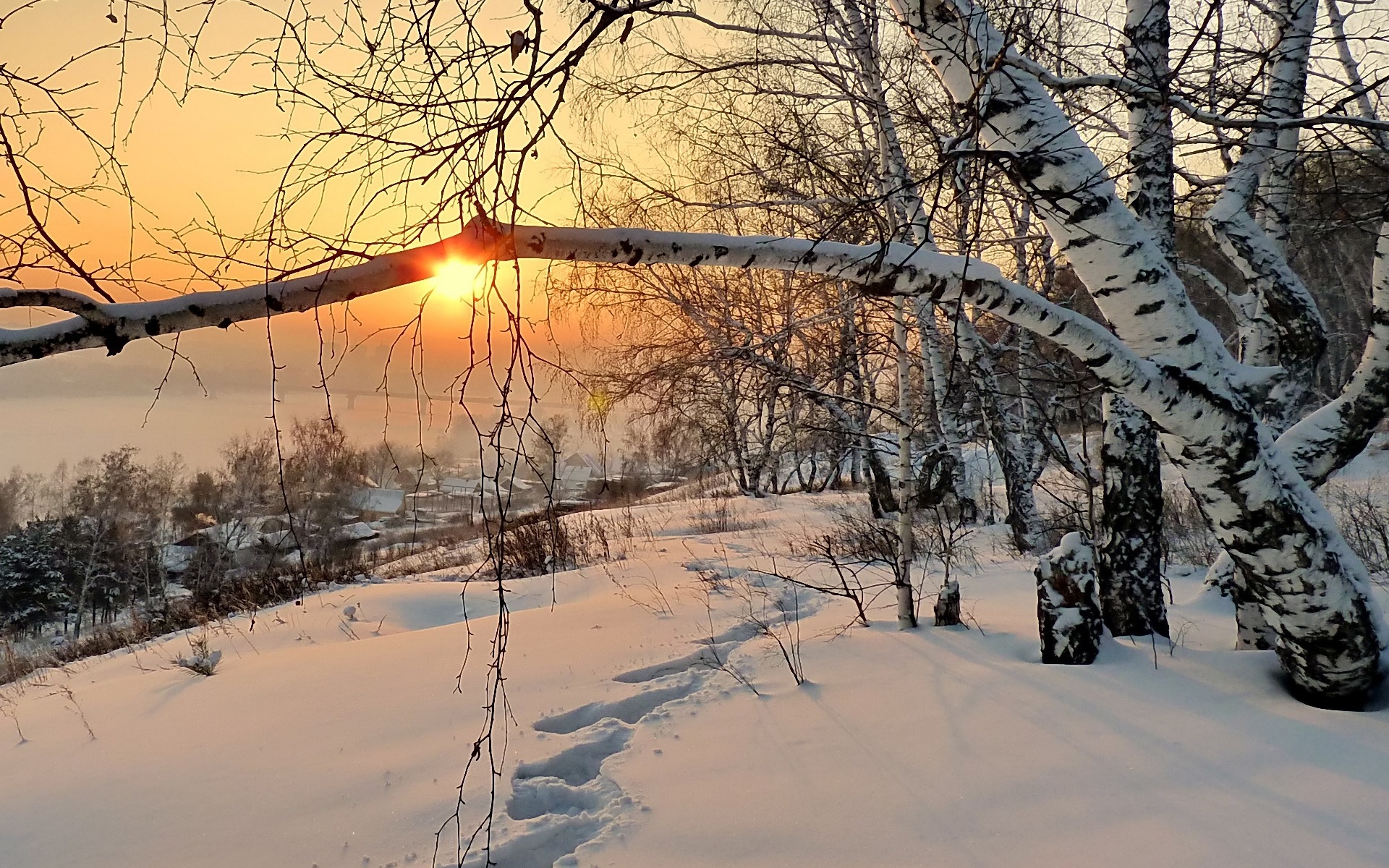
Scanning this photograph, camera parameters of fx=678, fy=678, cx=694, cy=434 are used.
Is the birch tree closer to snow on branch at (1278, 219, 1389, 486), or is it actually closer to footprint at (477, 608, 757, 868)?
snow on branch at (1278, 219, 1389, 486)

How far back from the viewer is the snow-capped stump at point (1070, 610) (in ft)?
10.4

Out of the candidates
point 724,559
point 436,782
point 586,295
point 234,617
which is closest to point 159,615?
point 234,617

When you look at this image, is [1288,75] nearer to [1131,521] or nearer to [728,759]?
[1131,521]

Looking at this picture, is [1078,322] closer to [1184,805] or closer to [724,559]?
[1184,805]

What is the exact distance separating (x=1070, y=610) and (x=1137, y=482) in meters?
0.99

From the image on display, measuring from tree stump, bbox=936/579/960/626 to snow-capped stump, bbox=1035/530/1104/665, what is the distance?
702 mm

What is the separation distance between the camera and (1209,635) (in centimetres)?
375

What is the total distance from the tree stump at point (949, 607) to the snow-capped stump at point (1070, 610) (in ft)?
2.30

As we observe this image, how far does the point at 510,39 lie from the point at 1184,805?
2.65m

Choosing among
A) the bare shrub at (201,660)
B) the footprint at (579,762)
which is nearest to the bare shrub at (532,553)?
the bare shrub at (201,660)

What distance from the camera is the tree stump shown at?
157 inches

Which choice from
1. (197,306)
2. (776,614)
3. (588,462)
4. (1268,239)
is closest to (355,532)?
(588,462)

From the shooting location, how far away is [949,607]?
13.1 feet

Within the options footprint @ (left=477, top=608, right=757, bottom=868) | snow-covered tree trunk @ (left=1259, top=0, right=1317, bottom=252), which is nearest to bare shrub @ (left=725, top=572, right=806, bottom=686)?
footprint @ (left=477, top=608, right=757, bottom=868)
